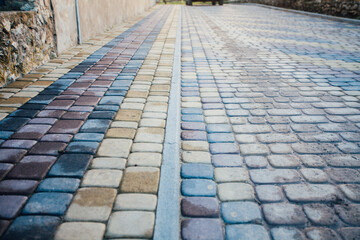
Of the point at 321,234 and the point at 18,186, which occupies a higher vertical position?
the point at 18,186

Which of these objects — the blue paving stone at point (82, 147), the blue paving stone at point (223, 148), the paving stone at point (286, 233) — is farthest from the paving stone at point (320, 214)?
the blue paving stone at point (82, 147)

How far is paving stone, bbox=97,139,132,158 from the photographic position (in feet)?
7.08

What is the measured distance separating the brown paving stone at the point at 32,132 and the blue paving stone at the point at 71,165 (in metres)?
0.46

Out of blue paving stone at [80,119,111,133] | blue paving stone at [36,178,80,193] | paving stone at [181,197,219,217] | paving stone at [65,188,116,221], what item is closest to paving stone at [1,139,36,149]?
blue paving stone at [80,119,111,133]

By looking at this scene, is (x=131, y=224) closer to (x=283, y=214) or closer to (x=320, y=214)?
(x=283, y=214)

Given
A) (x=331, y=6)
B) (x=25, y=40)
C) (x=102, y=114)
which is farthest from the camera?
(x=331, y=6)

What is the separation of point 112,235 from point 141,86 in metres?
2.39

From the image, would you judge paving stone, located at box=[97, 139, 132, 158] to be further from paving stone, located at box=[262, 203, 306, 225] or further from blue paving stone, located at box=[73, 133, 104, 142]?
paving stone, located at box=[262, 203, 306, 225]

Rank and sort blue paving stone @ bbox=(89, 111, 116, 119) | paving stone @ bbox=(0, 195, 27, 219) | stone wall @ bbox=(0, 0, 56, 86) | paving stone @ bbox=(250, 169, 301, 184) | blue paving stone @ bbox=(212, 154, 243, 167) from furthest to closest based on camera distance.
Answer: stone wall @ bbox=(0, 0, 56, 86) < blue paving stone @ bbox=(89, 111, 116, 119) < blue paving stone @ bbox=(212, 154, 243, 167) < paving stone @ bbox=(250, 169, 301, 184) < paving stone @ bbox=(0, 195, 27, 219)

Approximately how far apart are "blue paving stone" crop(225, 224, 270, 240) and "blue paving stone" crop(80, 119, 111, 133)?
147 centimetres

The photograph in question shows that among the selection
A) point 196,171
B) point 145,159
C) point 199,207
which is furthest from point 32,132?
point 199,207

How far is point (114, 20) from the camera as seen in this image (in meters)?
8.16

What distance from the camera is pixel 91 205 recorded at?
64.9 inches

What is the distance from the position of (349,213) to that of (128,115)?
206 cm
